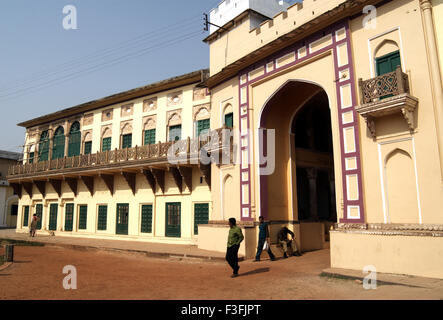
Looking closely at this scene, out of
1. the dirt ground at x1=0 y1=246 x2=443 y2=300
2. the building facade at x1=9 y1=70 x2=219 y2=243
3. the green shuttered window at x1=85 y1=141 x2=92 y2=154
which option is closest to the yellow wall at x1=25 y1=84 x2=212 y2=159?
the building facade at x1=9 y1=70 x2=219 y2=243

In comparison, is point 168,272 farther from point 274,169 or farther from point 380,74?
point 380,74

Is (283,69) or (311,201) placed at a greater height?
(283,69)

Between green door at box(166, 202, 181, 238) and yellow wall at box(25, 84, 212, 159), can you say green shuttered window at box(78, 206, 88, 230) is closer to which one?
yellow wall at box(25, 84, 212, 159)

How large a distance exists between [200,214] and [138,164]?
456 cm

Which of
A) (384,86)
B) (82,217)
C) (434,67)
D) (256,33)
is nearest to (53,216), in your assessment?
(82,217)

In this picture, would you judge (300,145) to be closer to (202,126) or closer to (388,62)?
(202,126)

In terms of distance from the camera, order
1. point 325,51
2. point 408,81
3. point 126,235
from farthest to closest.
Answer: point 126,235 < point 325,51 < point 408,81

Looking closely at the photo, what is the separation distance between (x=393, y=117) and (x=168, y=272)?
25.9 ft

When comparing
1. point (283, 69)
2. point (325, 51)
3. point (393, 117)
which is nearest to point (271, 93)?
point (283, 69)

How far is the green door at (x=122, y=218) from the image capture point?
2091 cm

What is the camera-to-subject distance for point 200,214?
58.1 ft

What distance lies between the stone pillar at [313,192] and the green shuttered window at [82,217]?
15.1m

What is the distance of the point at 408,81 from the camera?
913 centimetres

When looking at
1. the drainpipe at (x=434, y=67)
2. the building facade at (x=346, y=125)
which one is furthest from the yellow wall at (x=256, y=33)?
the drainpipe at (x=434, y=67)
